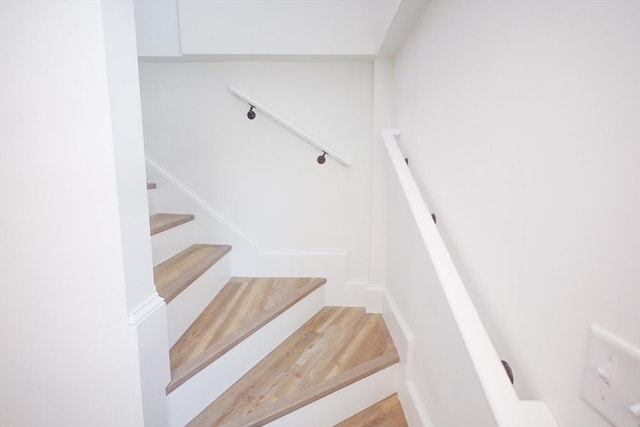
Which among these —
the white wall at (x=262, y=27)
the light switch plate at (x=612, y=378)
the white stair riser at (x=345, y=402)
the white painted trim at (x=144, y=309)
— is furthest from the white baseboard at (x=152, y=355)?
the white wall at (x=262, y=27)

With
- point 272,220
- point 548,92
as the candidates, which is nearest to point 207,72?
point 272,220

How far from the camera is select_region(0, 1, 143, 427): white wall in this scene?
0.89 m

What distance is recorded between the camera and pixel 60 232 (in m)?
0.96

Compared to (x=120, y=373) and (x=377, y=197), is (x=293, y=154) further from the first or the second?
(x=120, y=373)

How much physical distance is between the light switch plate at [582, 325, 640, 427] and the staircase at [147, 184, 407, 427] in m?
1.07

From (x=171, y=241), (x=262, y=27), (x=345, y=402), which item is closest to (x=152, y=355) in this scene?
(x=345, y=402)

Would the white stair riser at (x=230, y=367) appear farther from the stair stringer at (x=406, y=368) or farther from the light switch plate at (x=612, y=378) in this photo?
the light switch plate at (x=612, y=378)

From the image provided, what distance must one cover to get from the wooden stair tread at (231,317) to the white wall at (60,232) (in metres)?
0.30

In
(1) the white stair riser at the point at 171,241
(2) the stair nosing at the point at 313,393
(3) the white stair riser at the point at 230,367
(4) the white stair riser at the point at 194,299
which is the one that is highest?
(1) the white stair riser at the point at 171,241

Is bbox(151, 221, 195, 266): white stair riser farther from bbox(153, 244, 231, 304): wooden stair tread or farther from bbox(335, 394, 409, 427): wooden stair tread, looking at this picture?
bbox(335, 394, 409, 427): wooden stair tread

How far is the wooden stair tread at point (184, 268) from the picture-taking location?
4.71 ft

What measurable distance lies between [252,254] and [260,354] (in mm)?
744

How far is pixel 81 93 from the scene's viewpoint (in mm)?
895

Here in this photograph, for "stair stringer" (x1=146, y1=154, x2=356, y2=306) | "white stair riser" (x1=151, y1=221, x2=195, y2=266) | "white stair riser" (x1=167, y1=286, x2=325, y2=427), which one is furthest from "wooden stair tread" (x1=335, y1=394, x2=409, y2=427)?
"white stair riser" (x1=151, y1=221, x2=195, y2=266)
